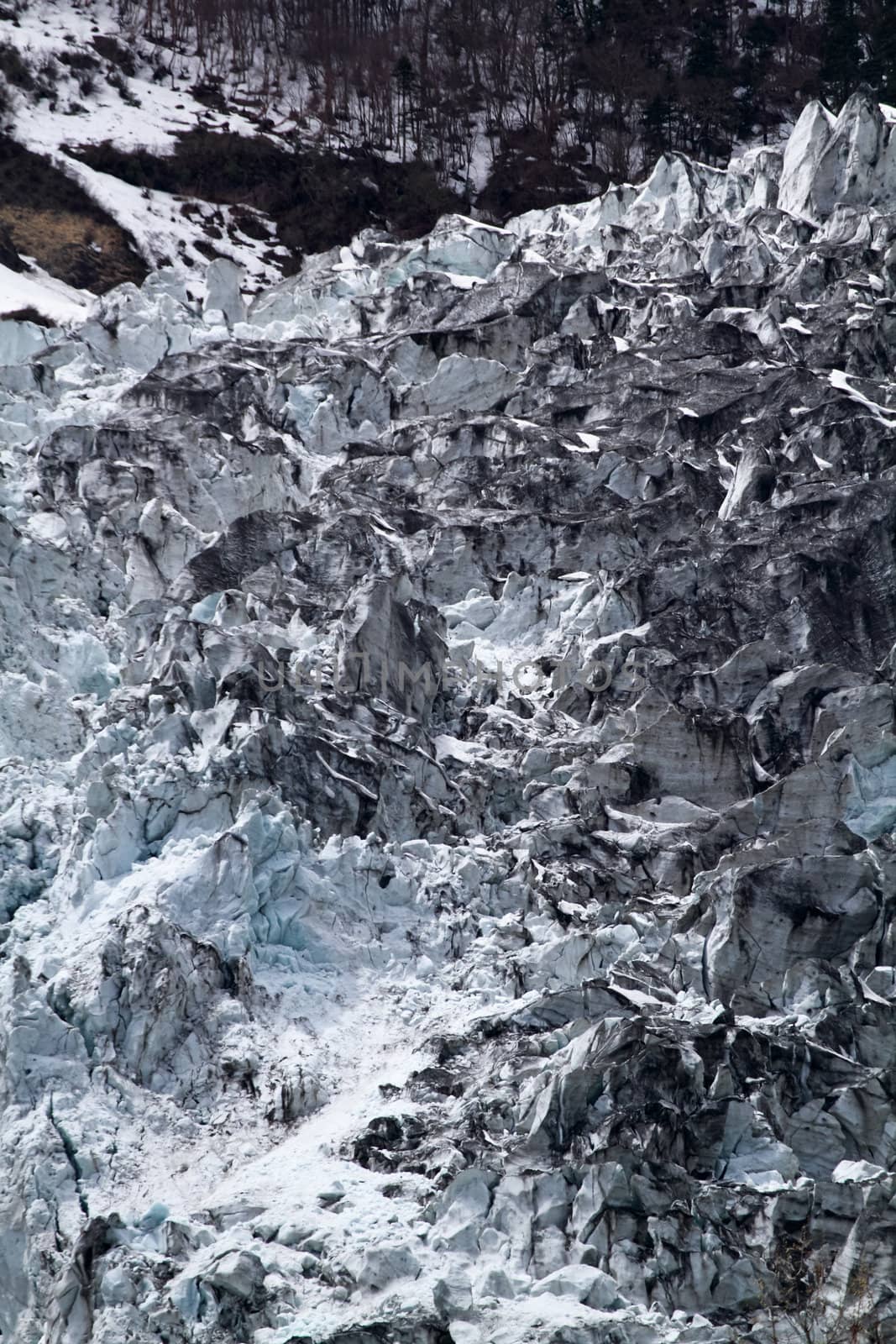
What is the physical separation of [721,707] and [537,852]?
5.43 m

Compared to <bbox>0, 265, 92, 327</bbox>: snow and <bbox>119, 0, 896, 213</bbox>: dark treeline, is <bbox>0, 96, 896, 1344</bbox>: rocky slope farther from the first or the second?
<bbox>119, 0, 896, 213</bbox>: dark treeline

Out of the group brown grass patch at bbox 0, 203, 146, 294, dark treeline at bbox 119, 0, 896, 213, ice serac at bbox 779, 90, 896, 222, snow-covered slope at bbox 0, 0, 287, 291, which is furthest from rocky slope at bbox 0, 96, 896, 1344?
dark treeline at bbox 119, 0, 896, 213

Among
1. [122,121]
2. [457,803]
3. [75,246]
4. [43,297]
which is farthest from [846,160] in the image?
[122,121]

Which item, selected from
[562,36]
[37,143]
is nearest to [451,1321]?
[37,143]

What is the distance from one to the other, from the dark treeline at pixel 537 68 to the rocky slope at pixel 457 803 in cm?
2415

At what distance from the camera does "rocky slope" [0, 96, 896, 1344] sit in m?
20.8

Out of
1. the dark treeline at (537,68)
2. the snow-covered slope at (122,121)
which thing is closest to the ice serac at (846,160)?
the dark treeline at (537,68)

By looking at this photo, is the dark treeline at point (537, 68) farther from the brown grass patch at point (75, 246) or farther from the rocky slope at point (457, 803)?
the rocky slope at point (457, 803)

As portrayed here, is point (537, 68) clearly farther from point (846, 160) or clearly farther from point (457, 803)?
point (457, 803)

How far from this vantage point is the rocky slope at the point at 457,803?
20766 mm

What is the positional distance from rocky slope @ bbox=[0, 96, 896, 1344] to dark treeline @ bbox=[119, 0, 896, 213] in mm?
24151

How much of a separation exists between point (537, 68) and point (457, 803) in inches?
2379

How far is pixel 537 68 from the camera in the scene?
3189 inches

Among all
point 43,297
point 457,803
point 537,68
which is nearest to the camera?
point 457,803
